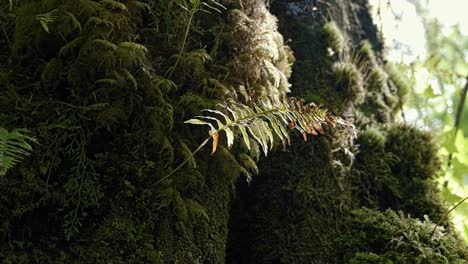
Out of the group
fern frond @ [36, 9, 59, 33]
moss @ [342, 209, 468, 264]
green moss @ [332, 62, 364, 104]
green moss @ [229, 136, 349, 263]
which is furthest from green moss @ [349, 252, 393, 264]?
Result: fern frond @ [36, 9, 59, 33]

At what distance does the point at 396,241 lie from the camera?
2.89 meters

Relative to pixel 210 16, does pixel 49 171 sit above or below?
below

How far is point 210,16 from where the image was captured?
2963 millimetres

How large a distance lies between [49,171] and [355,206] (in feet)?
7.27

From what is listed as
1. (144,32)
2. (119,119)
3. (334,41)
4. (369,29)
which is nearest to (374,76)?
(334,41)

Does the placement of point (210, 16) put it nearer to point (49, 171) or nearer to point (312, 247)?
point (49, 171)

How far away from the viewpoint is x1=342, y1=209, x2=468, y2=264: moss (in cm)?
281

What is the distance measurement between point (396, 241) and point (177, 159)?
5.24 ft

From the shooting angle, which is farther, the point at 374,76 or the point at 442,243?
the point at 374,76

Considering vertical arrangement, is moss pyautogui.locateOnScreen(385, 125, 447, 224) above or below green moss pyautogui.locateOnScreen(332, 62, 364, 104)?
below

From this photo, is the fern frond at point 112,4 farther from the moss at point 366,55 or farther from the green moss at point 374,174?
the moss at point 366,55

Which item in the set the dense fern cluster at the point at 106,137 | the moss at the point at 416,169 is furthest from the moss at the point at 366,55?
the dense fern cluster at the point at 106,137

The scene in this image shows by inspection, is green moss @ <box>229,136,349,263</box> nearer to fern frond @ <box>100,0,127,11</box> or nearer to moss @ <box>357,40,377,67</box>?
moss @ <box>357,40,377,67</box>

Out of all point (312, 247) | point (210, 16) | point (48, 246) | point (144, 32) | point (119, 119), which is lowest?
point (48, 246)
